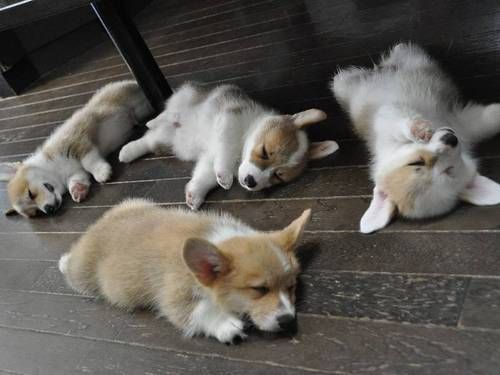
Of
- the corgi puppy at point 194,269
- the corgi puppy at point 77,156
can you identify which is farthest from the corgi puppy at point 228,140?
the corgi puppy at point 194,269

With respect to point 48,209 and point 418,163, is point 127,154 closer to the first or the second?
point 48,209

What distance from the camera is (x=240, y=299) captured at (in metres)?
1.60

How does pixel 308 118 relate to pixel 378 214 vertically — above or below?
above

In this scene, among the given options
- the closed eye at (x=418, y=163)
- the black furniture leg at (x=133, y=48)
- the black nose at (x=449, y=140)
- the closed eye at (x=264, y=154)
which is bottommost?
the closed eye at (x=418, y=163)

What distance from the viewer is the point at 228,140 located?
8.57 ft

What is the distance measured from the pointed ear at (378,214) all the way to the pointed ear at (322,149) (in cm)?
53

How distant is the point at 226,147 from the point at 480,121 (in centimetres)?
120

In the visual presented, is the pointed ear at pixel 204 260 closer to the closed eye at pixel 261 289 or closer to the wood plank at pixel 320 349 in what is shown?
the closed eye at pixel 261 289

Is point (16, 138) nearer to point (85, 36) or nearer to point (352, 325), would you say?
point (85, 36)

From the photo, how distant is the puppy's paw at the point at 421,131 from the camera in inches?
74.8

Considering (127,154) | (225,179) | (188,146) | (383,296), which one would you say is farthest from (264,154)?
(127,154)

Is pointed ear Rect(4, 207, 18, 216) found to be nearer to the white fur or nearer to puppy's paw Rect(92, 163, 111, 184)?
puppy's paw Rect(92, 163, 111, 184)

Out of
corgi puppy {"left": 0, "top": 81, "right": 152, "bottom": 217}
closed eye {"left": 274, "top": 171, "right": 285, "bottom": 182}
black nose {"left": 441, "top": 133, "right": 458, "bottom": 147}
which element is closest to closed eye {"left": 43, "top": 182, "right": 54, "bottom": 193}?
corgi puppy {"left": 0, "top": 81, "right": 152, "bottom": 217}

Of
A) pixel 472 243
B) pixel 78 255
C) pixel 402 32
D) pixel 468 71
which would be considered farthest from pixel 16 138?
pixel 472 243
